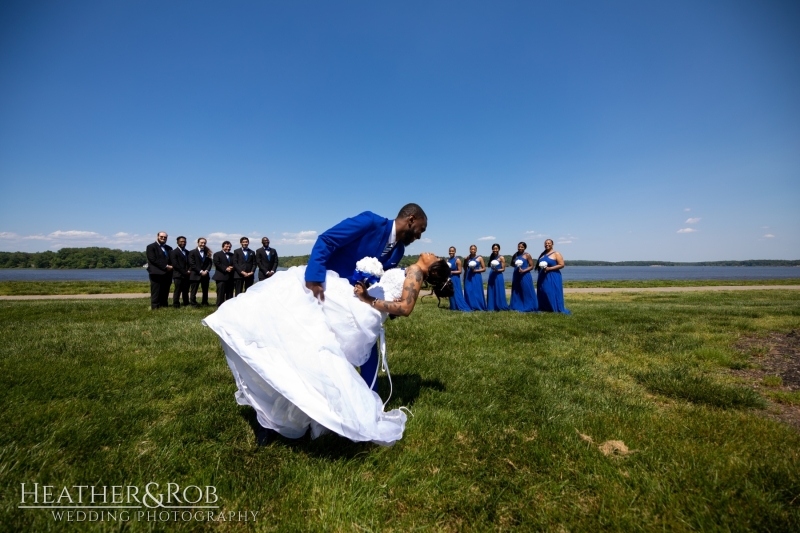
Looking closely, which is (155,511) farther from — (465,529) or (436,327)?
(436,327)

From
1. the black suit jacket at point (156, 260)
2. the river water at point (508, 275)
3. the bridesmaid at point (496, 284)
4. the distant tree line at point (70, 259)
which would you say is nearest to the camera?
the black suit jacket at point (156, 260)

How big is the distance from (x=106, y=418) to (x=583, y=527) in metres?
4.18

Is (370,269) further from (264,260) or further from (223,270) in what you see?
(264,260)

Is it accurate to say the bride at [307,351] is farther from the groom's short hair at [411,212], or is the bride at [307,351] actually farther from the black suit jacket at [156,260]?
the black suit jacket at [156,260]

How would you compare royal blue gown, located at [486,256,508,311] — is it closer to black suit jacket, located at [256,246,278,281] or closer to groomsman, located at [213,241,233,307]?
black suit jacket, located at [256,246,278,281]

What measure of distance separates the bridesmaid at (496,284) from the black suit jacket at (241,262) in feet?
31.4

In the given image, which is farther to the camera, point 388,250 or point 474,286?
point 474,286

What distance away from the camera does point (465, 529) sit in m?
2.29

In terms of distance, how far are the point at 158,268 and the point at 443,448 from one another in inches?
476

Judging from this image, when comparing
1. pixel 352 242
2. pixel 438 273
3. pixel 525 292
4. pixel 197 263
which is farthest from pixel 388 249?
pixel 197 263

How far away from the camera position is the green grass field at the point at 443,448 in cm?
237

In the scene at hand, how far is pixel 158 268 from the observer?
11.6 metres

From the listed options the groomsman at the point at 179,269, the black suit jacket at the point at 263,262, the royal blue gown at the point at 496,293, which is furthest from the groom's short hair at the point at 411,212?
the black suit jacket at the point at 263,262

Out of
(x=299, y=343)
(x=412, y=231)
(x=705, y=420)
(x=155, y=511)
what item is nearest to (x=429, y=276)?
(x=412, y=231)
